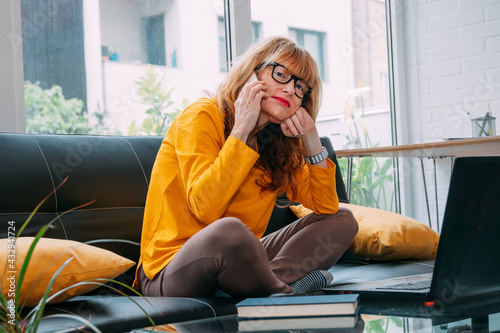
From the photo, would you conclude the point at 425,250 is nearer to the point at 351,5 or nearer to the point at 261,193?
the point at 261,193

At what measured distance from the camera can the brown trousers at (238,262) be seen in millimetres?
1375

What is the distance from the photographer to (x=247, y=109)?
1.65 metres

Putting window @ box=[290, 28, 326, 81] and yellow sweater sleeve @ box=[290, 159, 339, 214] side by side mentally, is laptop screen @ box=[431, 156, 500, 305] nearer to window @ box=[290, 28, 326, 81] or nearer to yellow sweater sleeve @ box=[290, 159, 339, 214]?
yellow sweater sleeve @ box=[290, 159, 339, 214]

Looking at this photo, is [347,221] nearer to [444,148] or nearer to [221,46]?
[444,148]

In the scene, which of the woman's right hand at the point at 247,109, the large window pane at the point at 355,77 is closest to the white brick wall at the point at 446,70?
the large window pane at the point at 355,77

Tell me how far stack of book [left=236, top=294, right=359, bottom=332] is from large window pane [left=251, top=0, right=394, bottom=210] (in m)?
2.70

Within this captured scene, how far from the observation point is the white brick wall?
11.1 feet

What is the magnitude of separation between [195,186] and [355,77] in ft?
8.31

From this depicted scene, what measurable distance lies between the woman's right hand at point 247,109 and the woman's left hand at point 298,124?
13 centimetres

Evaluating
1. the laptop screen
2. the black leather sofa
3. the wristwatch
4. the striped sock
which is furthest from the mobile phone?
the laptop screen

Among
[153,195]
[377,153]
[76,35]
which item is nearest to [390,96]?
[377,153]

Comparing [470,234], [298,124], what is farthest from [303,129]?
[470,234]

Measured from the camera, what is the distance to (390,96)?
13.0 feet

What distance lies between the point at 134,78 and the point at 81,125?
35 cm
